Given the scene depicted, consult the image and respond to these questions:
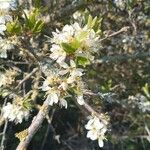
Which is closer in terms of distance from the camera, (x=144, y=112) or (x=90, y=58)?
(x=90, y=58)

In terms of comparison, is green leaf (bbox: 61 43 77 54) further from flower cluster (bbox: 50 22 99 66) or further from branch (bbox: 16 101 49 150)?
branch (bbox: 16 101 49 150)

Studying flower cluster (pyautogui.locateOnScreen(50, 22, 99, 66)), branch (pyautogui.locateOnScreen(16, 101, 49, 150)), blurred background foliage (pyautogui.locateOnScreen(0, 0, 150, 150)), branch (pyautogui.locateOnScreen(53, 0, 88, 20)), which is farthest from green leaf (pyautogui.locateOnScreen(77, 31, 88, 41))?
branch (pyautogui.locateOnScreen(53, 0, 88, 20))

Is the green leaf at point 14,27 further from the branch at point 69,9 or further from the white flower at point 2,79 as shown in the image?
the branch at point 69,9

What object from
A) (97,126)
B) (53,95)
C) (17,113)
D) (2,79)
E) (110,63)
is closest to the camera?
(53,95)

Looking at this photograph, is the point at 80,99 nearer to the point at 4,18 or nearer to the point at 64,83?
the point at 64,83

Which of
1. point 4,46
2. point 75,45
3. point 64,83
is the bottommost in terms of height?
point 64,83

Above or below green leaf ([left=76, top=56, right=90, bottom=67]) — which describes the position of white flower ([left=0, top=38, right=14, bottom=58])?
above

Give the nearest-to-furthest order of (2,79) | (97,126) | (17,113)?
(97,126)
(17,113)
(2,79)

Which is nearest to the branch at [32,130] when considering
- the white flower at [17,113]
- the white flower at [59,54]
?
the white flower at [17,113]

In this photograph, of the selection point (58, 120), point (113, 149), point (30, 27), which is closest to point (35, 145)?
point (58, 120)

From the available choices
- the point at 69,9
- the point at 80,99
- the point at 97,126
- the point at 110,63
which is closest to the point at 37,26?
the point at 80,99

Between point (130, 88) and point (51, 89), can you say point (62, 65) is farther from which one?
point (130, 88)
